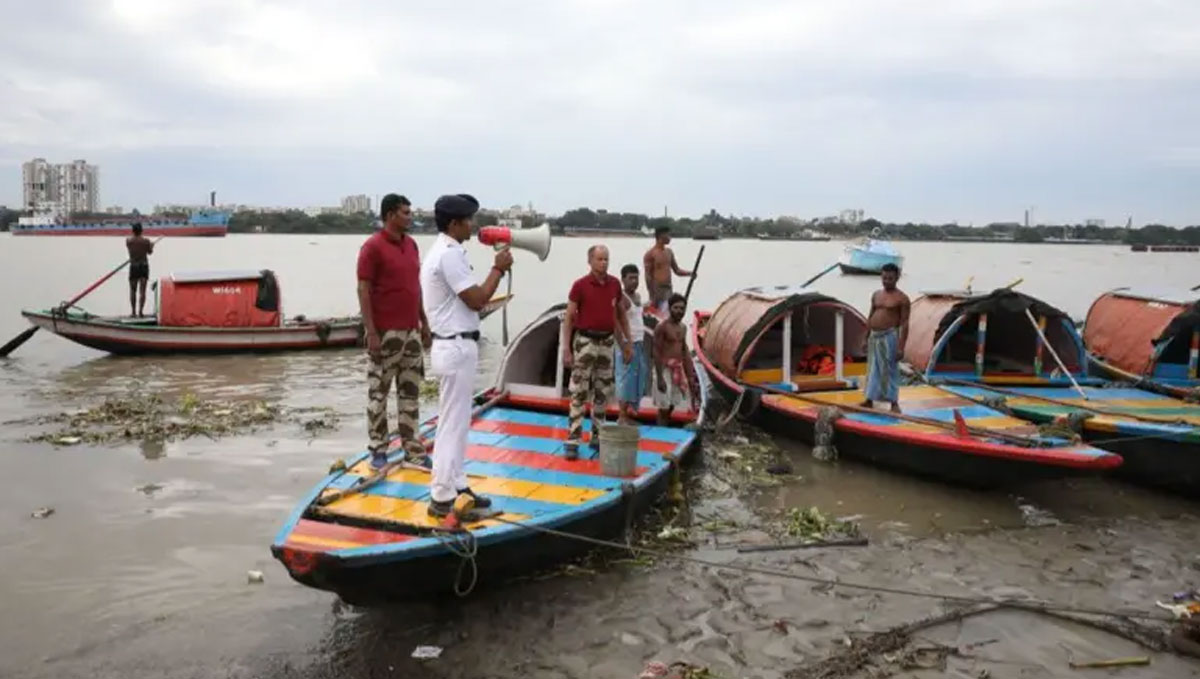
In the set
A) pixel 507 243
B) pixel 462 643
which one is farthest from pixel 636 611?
pixel 507 243

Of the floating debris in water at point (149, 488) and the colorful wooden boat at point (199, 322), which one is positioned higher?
the colorful wooden boat at point (199, 322)

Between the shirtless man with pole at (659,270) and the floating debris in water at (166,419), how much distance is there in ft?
15.9

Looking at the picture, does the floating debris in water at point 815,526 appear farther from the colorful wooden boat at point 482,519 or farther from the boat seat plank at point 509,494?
the boat seat plank at point 509,494

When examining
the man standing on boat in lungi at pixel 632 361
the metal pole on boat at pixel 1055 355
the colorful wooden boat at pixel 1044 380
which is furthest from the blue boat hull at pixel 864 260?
the man standing on boat in lungi at pixel 632 361

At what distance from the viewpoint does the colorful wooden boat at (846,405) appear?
833 cm

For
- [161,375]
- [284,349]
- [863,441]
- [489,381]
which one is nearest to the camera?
[863,441]

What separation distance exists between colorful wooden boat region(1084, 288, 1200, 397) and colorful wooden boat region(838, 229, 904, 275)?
43.5m

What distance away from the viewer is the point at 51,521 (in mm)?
7832

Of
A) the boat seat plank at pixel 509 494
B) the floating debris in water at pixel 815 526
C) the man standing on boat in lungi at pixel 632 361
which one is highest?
the man standing on boat in lungi at pixel 632 361

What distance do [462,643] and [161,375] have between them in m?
12.2

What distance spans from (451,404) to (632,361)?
13.3ft

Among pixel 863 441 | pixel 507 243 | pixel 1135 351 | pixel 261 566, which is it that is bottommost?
pixel 261 566

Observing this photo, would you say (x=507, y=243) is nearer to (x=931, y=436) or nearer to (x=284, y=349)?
(x=931, y=436)

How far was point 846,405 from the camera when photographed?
10406mm
